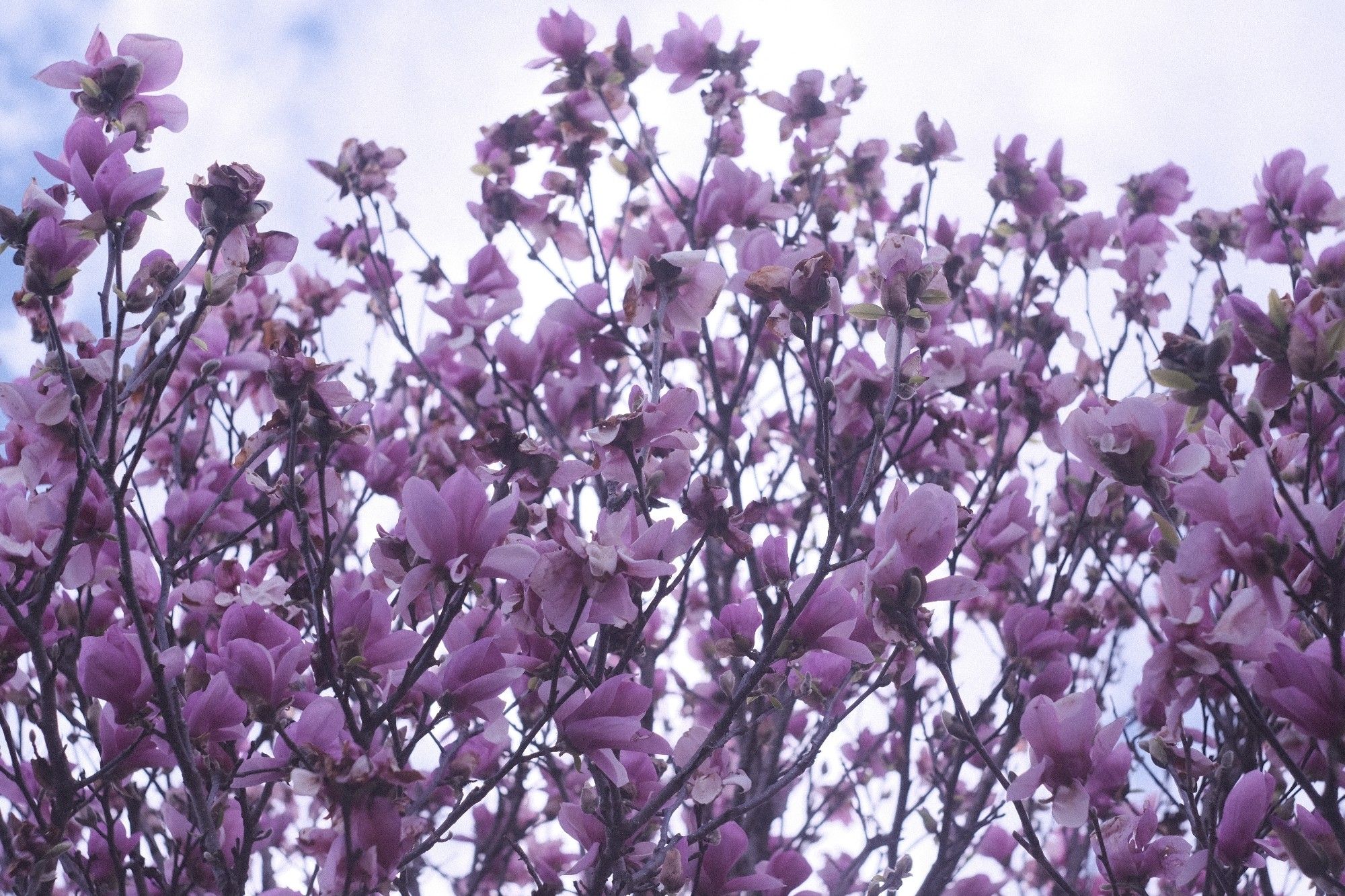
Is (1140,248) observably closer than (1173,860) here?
No

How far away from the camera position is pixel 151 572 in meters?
1.77

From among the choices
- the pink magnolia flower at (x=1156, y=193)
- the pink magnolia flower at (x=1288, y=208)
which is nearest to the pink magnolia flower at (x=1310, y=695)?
the pink magnolia flower at (x=1288, y=208)

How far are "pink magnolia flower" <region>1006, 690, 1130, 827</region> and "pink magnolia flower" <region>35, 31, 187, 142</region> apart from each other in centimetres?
196

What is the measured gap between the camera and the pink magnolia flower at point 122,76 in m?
1.91

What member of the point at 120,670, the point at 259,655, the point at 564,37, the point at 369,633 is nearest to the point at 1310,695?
the point at 369,633

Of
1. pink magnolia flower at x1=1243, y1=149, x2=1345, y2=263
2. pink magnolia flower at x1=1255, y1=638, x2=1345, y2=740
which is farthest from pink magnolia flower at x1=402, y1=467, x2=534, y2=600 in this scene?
pink magnolia flower at x1=1243, y1=149, x2=1345, y2=263

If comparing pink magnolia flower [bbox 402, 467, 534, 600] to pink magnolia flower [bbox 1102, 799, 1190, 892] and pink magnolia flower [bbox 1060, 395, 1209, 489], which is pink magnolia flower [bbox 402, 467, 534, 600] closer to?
pink magnolia flower [bbox 1060, 395, 1209, 489]

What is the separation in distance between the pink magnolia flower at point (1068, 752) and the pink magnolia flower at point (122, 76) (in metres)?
1.96

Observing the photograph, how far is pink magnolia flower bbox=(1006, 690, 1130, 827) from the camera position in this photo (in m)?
1.38

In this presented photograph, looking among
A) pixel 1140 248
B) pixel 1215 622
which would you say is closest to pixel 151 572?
pixel 1215 622

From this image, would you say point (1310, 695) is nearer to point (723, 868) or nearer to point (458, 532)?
point (723, 868)

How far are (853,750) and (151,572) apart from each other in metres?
3.33

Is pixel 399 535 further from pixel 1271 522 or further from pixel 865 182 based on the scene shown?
pixel 865 182

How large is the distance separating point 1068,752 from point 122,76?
6.84ft
